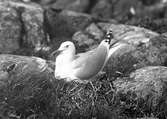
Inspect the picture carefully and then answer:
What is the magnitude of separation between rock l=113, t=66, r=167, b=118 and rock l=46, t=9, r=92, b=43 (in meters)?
4.05

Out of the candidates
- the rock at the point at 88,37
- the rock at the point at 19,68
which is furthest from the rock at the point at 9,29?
the rock at the point at 19,68

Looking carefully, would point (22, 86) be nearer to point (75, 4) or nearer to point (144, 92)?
point (144, 92)

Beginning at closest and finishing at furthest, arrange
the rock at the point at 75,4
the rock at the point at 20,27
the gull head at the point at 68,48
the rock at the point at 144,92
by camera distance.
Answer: the rock at the point at 144,92, the gull head at the point at 68,48, the rock at the point at 20,27, the rock at the point at 75,4

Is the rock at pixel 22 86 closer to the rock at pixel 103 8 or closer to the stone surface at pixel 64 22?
the stone surface at pixel 64 22

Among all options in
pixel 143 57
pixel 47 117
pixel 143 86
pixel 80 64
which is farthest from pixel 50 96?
pixel 143 57

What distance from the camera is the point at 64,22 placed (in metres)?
11.4

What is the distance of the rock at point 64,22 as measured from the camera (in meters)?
11.1

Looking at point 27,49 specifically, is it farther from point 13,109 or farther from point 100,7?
point 100,7

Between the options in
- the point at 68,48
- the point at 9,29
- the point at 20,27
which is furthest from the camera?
the point at 20,27

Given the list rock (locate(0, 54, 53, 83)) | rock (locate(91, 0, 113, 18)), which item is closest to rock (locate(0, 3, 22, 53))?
rock (locate(0, 54, 53, 83))

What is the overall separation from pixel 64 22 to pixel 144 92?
496cm

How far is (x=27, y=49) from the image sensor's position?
32.4 ft

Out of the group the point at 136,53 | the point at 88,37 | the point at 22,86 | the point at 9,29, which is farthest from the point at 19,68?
the point at 88,37

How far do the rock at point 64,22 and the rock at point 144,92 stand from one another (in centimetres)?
405
